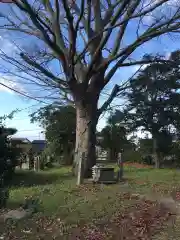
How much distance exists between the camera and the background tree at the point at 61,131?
94.5ft

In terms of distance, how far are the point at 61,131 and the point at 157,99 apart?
7.51 m

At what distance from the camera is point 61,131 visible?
2888 centimetres

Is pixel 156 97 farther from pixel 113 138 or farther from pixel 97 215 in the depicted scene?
pixel 97 215

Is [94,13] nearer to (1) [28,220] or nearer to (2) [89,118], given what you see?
(2) [89,118]

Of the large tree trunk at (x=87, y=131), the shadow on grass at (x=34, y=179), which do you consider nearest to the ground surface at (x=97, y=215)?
the shadow on grass at (x=34, y=179)

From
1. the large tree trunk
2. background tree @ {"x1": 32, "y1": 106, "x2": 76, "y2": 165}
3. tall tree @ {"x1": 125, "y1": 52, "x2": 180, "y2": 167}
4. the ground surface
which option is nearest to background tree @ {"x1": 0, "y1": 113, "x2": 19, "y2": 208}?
the large tree trunk

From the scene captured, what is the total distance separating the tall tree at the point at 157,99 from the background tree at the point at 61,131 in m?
5.09

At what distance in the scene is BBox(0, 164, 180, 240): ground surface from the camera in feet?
22.5

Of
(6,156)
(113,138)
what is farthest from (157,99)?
(6,156)

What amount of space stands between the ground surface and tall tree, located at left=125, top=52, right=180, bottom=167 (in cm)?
1239

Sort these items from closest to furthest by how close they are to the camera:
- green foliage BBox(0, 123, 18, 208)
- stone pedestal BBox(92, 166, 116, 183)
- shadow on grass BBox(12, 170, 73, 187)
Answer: stone pedestal BBox(92, 166, 116, 183), shadow on grass BBox(12, 170, 73, 187), green foliage BBox(0, 123, 18, 208)

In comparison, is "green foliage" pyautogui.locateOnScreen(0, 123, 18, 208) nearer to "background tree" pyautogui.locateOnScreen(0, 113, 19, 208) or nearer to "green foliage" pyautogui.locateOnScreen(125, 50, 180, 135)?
"background tree" pyautogui.locateOnScreen(0, 113, 19, 208)

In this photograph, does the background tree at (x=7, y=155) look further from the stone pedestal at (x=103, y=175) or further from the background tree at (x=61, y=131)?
the background tree at (x=61, y=131)

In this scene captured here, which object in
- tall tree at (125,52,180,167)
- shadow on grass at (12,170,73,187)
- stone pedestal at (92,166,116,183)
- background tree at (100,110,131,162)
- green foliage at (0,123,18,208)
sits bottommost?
shadow on grass at (12,170,73,187)
